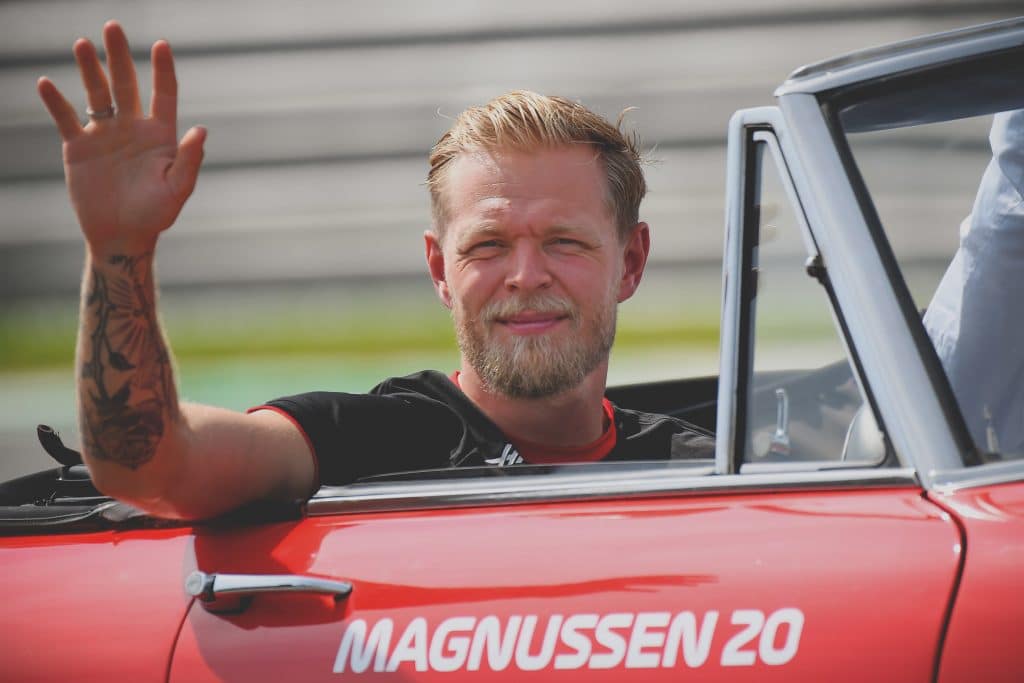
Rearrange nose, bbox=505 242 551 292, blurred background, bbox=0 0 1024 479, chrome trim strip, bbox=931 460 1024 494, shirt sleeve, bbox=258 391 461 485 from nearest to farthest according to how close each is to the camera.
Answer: chrome trim strip, bbox=931 460 1024 494
shirt sleeve, bbox=258 391 461 485
nose, bbox=505 242 551 292
blurred background, bbox=0 0 1024 479

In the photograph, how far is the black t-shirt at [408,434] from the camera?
1.65 metres

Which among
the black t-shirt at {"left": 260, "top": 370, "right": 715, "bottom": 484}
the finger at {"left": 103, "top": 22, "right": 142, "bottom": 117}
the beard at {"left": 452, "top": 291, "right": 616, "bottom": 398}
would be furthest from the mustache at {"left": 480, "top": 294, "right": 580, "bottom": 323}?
the finger at {"left": 103, "top": 22, "right": 142, "bottom": 117}

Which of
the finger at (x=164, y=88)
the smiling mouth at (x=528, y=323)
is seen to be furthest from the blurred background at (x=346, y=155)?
the finger at (x=164, y=88)

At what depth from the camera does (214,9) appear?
4.54 metres

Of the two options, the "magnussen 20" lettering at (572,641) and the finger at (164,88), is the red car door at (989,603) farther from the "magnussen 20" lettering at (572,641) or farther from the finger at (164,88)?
the finger at (164,88)

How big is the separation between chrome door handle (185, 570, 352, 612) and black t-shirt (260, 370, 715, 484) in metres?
0.28

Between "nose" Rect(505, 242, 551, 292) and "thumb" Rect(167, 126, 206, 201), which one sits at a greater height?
"thumb" Rect(167, 126, 206, 201)

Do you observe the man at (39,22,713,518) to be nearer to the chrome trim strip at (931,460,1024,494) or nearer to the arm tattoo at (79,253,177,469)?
the arm tattoo at (79,253,177,469)

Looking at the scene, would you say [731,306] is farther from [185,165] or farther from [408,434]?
[185,165]

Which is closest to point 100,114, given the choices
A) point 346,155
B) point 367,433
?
point 367,433

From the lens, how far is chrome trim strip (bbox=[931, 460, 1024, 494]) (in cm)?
126

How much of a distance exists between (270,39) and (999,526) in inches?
150

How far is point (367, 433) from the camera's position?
170 cm

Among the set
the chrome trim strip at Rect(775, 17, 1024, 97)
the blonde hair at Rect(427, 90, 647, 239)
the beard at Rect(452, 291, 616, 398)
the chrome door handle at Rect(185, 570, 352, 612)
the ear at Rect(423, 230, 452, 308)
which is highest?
the chrome trim strip at Rect(775, 17, 1024, 97)
